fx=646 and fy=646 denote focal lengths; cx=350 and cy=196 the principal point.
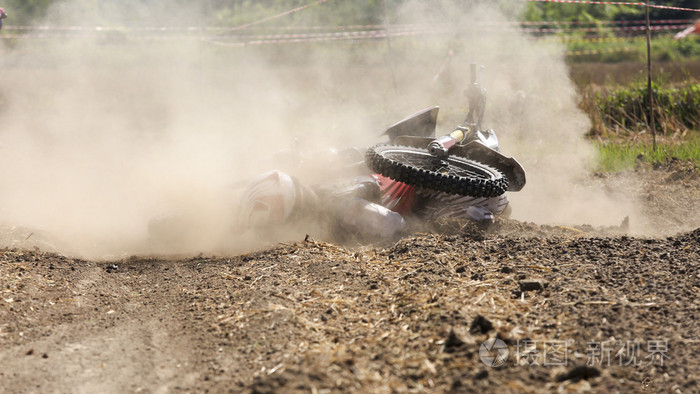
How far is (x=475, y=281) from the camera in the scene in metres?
4.12

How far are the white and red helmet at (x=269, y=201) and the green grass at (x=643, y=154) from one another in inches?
204

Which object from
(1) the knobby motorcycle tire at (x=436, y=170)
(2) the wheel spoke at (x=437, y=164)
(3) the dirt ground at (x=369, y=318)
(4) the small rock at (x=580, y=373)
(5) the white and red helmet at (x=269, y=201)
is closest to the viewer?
(4) the small rock at (x=580, y=373)

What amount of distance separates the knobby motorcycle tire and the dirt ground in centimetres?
40

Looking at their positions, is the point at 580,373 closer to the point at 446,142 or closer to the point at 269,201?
the point at 269,201

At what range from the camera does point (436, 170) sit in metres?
5.94

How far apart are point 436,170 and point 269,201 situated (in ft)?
5.15

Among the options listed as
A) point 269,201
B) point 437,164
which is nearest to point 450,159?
point 437,164

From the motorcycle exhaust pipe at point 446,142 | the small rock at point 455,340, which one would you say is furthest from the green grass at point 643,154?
the small rock at point 455,340

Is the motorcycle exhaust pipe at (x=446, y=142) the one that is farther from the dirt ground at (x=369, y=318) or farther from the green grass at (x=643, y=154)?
the green grass at (x=643, y=154)

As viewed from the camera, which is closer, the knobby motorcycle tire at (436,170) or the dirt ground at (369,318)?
the dirt ground at (369,318)

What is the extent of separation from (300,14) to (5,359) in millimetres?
15826

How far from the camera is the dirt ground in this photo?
2980 mm

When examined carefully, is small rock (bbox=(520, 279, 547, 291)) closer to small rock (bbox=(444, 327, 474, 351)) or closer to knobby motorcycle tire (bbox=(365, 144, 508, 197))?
small rock (bbox=(444, 327, 474, 351))

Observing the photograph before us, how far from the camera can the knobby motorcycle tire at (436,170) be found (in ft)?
17.5
